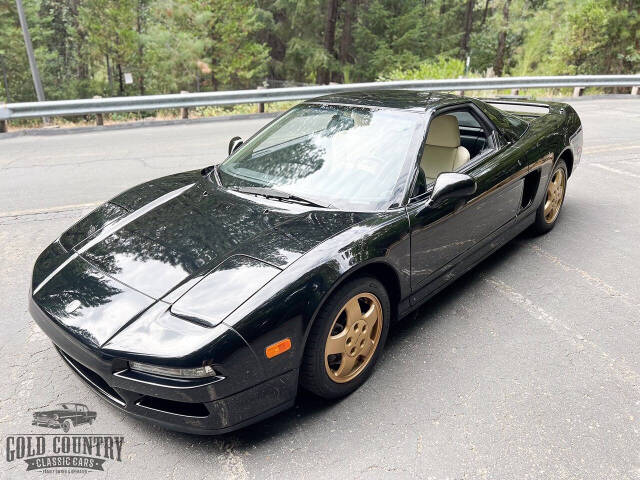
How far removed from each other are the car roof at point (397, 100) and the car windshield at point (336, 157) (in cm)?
9

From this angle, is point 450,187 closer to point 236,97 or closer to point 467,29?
point 236,97

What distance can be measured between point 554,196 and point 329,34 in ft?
68.1

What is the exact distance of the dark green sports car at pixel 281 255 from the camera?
2043 mm

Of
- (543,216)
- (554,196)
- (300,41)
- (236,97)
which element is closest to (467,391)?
(543,216)

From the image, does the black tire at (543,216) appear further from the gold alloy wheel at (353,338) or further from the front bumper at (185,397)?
the front bumper at (185,397)

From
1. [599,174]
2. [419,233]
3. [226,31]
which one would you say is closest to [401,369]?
[419,233]

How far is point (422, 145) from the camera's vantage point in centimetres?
304

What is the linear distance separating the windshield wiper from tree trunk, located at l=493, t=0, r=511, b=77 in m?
28.3

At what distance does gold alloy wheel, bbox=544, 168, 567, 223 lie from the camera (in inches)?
175

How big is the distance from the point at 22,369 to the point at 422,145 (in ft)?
8.98

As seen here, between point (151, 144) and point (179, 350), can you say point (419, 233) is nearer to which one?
point (179, 350)

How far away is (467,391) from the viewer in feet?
8.61

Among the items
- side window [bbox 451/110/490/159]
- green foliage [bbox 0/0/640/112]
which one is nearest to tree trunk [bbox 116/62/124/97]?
green foliage [bbox 0/0/640/112]

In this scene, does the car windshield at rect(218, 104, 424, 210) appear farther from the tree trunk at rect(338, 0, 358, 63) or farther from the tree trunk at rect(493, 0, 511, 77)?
the tree trunk at rect(493, 0, 511, 77)
